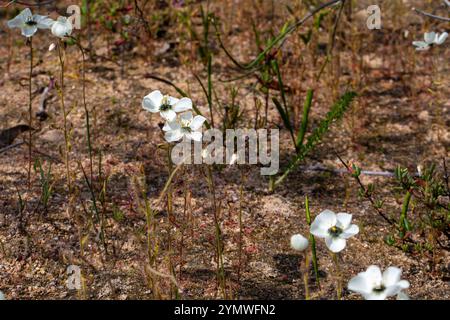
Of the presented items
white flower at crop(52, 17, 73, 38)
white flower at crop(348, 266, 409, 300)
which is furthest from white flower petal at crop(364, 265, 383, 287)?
white flower at crop(52, 17, 73, 38)

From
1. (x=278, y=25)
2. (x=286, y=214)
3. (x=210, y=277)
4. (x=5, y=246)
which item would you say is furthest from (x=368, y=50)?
(x=5, y=246)

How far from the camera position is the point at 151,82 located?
329 cm

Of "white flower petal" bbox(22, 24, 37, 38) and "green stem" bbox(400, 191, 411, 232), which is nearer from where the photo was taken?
"green stem" bbox(400, 191, 411, 232)

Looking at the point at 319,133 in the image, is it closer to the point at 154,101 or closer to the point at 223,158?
the point at 223,158

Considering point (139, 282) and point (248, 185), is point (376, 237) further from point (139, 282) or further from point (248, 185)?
point (139, 282)

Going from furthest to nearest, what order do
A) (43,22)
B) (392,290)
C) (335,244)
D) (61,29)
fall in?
(43,22) < (61,29) < (335,244) < (392,290)

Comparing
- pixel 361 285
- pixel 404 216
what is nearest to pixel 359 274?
pixel 361 285

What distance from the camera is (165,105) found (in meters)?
2.28

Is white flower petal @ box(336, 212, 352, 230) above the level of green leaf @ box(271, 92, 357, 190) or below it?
below

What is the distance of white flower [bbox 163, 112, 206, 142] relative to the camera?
88.0 inches

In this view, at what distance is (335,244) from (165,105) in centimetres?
69

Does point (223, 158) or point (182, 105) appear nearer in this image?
point (182, 105)

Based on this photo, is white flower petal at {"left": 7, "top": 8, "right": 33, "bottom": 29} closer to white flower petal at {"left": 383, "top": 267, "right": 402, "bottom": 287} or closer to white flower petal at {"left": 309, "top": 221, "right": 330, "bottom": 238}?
white flower petal at {"left": 309, "top": 221, "right": 330, "bottom": 238}

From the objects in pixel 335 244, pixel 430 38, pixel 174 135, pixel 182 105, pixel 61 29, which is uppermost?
pixel 430 38
